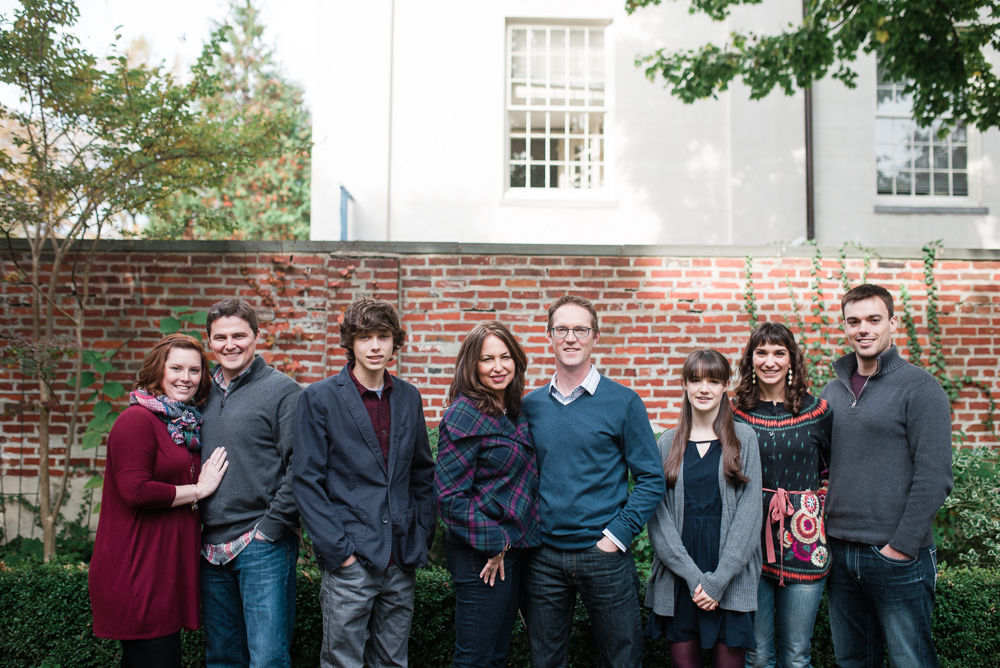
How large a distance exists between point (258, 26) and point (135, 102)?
21884 millimetres

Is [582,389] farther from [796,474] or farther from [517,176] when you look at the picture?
[517,176]

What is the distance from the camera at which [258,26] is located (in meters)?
23.4

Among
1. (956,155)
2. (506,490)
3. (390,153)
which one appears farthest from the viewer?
(956,155)

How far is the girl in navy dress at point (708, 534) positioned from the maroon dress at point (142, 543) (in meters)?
2.05

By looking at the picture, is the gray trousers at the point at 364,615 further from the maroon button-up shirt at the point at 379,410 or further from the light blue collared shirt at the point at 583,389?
the light blue collared shirt at the point at 583,389

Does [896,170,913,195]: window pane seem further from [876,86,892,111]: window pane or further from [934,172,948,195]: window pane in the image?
[876,86,892,111]: window pane

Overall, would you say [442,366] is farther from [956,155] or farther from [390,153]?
[956,155]

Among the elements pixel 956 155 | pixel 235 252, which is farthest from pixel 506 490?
pixel 956 155

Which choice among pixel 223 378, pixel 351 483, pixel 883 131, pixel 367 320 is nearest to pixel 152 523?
pixel 223 378

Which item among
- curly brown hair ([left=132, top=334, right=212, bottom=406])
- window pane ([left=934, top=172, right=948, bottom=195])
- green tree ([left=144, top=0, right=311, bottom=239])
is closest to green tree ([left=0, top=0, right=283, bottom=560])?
curly brown hair ([left=132, top=334, right=212, bottom=406])

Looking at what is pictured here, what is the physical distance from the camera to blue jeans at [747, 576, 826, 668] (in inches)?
113

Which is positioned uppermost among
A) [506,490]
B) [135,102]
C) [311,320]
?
[135,102]

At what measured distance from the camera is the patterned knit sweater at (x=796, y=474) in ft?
9.38

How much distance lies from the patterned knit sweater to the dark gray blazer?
1543 mm
